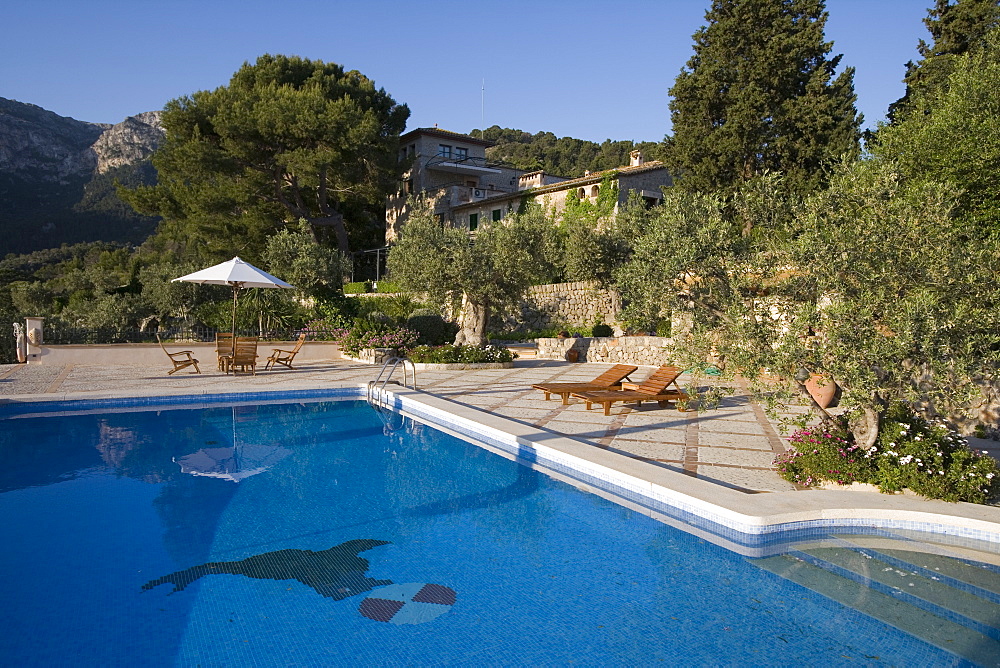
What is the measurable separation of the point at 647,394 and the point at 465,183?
108ft

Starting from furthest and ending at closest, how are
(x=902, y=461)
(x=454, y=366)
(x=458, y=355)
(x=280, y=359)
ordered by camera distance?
1. (x=458, y=355)
2. (x=454, y=366)
3. (x=280, y=359)
4. (x=902, y=461)

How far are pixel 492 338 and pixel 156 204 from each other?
21093mm

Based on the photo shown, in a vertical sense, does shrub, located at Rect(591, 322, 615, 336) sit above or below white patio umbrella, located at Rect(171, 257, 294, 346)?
below

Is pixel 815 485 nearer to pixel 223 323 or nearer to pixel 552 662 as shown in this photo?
pixel 552 662

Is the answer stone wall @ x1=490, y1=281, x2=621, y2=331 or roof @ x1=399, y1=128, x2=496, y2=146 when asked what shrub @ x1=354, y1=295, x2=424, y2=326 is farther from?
roof @ x1=399, y1=128, x2=496, y2=146

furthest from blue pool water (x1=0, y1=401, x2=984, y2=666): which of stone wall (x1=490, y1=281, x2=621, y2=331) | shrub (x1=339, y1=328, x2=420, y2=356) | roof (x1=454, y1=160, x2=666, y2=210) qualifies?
roof (x1=454, y1=160, x2=666, y2=210)

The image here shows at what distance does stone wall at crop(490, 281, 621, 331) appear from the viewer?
76.6ft

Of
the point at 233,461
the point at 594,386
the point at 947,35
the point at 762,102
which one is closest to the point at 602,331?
the point at 594,386

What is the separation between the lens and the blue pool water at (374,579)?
11.8 ft

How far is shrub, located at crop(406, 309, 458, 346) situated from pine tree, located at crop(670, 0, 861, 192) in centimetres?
1196

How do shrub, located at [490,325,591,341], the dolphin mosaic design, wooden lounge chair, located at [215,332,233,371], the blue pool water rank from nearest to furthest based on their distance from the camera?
the blue pool water < the dolphin mosaic design < wooden lounge chair, located at [215,332,233,371] < shrub, located at [490,325,591,341]

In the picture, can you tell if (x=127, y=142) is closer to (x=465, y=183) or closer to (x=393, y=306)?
(x=465, y=183)

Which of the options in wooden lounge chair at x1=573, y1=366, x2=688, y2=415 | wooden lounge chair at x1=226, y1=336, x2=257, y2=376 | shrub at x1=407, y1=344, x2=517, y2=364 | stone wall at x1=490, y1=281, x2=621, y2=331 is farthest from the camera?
stone wall at x1=490, y1=281, x2=621, y2=331

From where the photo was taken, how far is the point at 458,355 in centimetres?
1603
